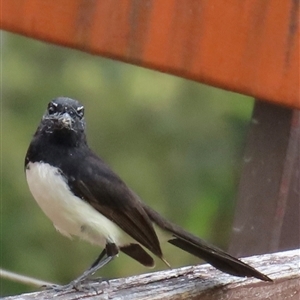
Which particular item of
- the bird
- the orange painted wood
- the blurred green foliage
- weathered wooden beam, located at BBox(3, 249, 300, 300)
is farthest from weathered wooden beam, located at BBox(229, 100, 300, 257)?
the blurred green foliage

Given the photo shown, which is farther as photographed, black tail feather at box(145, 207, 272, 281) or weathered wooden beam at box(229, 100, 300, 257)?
weathered wooden beam at box(229, 100, 300, 257)

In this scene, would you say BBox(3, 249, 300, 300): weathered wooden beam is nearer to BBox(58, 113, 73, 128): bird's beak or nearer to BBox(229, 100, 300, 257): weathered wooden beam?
BBox(229, 100, 300, 257): weathered wooden beam

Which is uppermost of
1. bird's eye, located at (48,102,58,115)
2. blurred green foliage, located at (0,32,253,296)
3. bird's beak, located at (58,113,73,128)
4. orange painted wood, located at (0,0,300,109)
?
orange painted wood, located at (0,0,300,109)

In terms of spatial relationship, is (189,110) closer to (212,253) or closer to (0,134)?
(0,134)

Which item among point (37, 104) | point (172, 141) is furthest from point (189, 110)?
point (37, 104)

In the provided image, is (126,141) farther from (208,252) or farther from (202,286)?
(202,286)

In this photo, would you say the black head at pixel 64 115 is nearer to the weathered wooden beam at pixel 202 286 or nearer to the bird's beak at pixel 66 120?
the bird's beak at pixel 66 120

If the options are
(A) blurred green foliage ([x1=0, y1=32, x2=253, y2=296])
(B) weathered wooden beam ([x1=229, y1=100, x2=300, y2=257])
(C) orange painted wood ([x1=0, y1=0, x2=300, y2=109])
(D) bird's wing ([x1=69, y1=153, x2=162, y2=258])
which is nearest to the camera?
(C) orange painted wood ([x1=0, y1=0, x2=300, y2=109])
